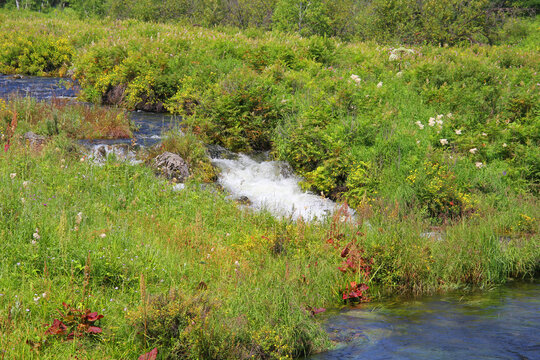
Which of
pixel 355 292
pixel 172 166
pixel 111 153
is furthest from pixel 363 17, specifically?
pixel 355 292

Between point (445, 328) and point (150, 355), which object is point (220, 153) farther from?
point (150, 355)

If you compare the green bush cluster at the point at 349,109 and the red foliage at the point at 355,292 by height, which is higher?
the green bush cluster at the point at 349,109

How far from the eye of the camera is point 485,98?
1376cm

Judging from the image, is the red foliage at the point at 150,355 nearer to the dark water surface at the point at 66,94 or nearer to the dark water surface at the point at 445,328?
the dark water surface at the point at 445,328

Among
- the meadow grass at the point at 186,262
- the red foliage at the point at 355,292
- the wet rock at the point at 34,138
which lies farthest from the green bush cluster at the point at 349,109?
the wet rock at the point at 34,138

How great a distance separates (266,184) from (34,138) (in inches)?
203

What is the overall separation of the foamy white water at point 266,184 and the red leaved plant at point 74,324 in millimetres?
5883

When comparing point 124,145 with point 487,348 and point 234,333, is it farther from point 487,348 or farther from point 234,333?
point 487,348

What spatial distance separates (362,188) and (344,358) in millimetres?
5784

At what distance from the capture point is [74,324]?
4320 millimetres

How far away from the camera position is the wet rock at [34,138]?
10218mm

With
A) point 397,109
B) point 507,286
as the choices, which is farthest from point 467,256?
point 397,109

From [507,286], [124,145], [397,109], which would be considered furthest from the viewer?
[397,109]

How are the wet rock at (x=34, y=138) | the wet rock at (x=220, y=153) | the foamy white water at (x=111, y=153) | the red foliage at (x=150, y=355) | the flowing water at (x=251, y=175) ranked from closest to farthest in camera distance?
the red foliage at (x=150, y=355) < the foamy white water at (x=111, y=153) < the wet rock at (x=34, y=138) < the flowing water at (x=251, y=175) < the wet rock at (x=220, y=153)
